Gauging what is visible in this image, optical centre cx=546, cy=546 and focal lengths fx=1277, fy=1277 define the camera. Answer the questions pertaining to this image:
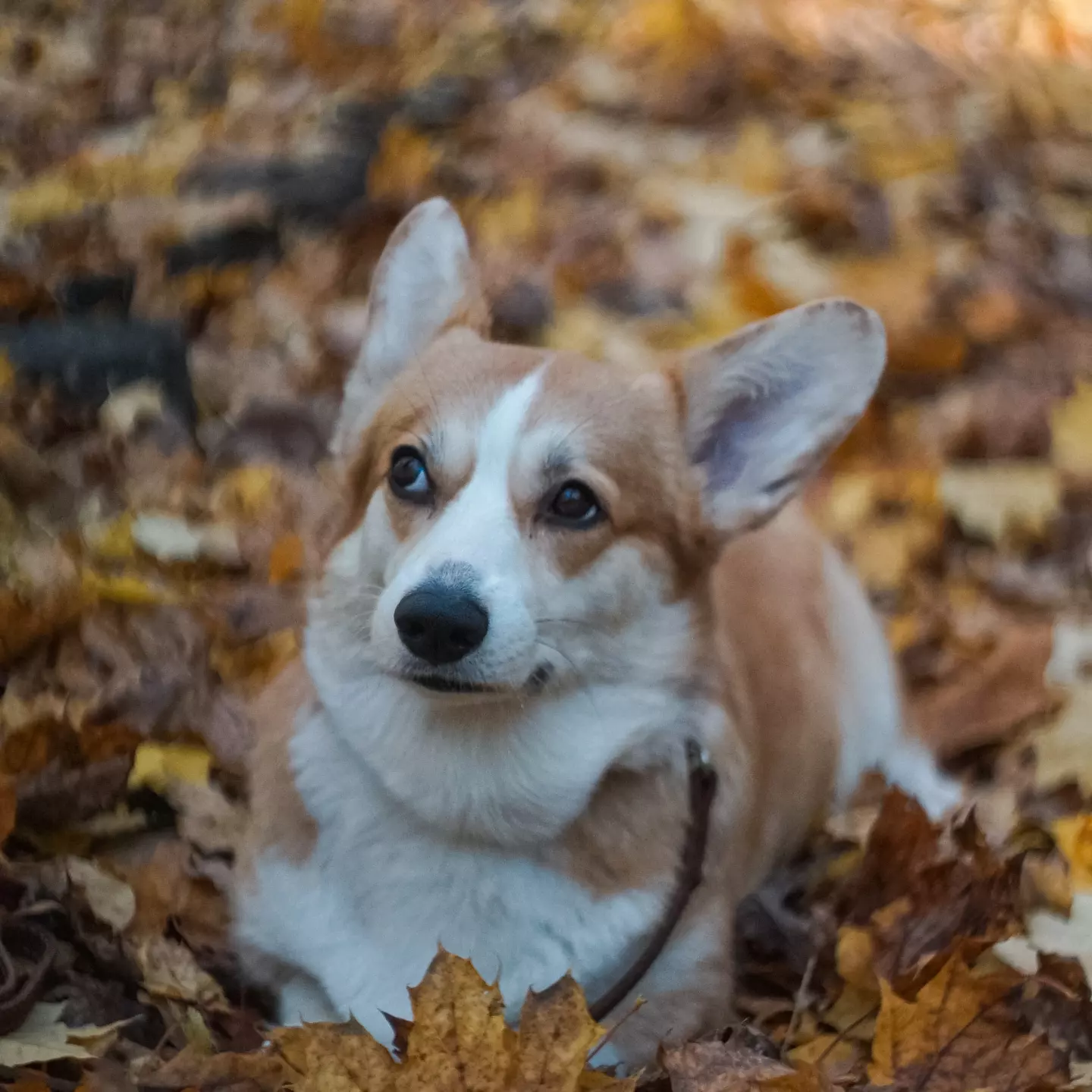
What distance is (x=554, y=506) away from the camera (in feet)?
6.31

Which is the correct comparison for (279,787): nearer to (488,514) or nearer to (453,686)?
(453,686)

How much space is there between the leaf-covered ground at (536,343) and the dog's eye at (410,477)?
61cm

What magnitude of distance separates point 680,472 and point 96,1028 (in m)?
1.19

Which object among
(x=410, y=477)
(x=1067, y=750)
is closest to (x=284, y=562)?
(x=410, y=477)

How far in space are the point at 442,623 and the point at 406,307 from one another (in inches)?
29.0

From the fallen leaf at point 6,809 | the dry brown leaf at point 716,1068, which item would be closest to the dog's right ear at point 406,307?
the fallen leaf at point 6,809

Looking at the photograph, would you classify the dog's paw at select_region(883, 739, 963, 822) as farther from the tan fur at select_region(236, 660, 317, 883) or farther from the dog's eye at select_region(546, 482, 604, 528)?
the tan fur at select_region(236, 660, 317, 883)

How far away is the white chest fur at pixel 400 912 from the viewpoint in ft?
6.18

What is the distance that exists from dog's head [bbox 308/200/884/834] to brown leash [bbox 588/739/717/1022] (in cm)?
13

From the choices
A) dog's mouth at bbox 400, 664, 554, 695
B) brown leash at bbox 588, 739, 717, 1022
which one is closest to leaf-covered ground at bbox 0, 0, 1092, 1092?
brown leash at bbox 588, 739, 717, 1022

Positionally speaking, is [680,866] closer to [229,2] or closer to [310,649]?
[310,649]

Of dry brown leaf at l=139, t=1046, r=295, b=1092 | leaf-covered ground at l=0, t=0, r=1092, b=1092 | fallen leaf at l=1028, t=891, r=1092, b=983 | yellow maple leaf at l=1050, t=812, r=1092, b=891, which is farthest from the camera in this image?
yellow maple leaf at l=1050, t=812, r=1092, b=891

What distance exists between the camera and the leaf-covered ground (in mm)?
1863

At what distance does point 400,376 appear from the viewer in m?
2.15
